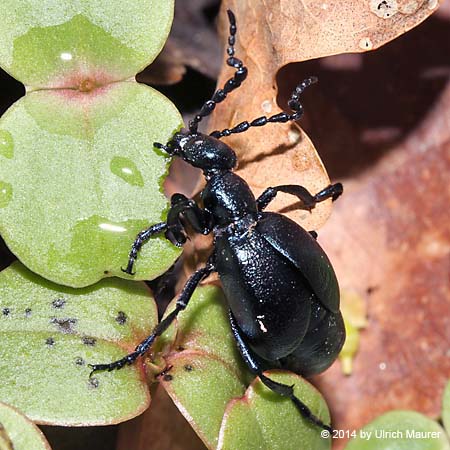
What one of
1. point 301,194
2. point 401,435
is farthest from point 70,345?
point 401,435

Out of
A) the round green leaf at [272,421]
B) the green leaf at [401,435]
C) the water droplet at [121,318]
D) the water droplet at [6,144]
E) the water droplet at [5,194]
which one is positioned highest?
the water droplet at [6,144]

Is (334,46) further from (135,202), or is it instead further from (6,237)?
(6,237)

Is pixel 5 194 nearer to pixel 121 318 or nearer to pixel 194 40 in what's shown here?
pixel 121 318

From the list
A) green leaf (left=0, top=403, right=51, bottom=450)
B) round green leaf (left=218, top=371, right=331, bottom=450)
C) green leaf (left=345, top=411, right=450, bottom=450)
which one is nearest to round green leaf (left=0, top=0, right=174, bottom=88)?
green leaf (left=0, top=403, right=51, bottom=450)

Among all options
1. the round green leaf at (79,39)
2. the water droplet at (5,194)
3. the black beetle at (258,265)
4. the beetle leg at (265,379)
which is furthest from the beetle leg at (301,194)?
the water droplet at (5,194)

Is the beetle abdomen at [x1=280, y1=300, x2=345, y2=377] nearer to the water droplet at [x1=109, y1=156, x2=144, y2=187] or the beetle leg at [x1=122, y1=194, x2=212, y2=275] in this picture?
the beetle leg at [x1=122, y1=194, x2=212, y2=275]

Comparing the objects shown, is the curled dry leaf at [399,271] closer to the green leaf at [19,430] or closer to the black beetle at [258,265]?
the black beetle at [258,265]
